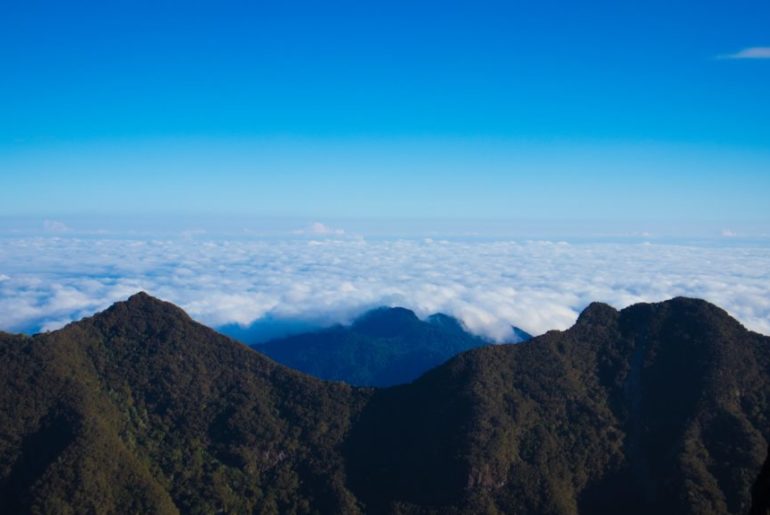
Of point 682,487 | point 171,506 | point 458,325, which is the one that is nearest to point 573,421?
point 682,487

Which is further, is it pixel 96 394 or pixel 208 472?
pixel 96 394

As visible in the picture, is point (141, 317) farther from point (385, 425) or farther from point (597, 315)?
point (597, 315)

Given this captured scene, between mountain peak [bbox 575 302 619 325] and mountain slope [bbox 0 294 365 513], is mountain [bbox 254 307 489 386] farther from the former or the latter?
mountain slope [bbox 0 294 365 513]

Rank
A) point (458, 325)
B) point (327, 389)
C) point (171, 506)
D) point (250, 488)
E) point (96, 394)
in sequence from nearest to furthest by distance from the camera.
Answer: point (171, 506)
point (250, 488)
point (96, 394)
point (327, 389)
point (458, 325)

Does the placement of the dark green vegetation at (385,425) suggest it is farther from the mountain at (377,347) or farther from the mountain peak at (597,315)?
the mountain at (377,347)

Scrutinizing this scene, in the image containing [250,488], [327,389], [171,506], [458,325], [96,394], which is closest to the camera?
[171,506]

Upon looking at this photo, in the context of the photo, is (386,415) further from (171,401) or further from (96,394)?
(96,394)
